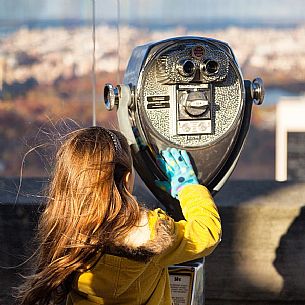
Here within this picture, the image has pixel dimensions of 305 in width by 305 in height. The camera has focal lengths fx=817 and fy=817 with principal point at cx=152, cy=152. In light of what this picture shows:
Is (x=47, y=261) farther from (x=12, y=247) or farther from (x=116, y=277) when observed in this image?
(x=12, y=247)

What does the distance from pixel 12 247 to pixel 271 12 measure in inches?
479

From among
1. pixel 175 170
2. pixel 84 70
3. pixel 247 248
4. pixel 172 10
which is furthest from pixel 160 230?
pixel 172 10

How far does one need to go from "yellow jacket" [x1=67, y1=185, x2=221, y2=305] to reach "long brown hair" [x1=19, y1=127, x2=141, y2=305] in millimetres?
35

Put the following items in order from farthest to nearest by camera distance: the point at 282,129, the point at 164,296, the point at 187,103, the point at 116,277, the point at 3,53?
the point at 3,53
the point at 282,129
the point at 187,103
the point at 164,296
the point at 116,277

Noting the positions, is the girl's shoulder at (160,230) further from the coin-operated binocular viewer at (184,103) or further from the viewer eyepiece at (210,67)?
the viewer eyepiece at (210,67)

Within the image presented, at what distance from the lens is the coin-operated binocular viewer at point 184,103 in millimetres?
2039

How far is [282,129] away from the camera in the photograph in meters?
6.39

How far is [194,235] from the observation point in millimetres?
1757

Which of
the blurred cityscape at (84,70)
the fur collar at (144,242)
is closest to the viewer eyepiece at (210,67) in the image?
the fur collar at (144,242)

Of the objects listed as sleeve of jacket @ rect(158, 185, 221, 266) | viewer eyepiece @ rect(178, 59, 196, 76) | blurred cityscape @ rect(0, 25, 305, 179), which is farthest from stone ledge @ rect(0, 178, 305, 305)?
blurred cityscape @ rect(0, 25, 305, 179)

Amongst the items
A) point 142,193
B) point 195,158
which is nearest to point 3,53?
point 142,193

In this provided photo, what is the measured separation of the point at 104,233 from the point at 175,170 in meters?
0.34

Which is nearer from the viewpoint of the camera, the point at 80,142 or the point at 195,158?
the point at 80,142

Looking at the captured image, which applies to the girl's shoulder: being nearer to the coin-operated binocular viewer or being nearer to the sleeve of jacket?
the sleeve of jacket
